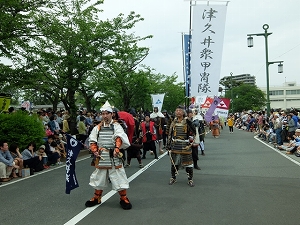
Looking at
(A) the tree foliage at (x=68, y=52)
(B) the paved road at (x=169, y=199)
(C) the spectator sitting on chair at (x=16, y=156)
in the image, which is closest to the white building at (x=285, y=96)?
(A) the tree foliage at (x=68, y=52)

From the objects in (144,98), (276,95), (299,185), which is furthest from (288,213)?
(276,95)

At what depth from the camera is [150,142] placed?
1203 centimetres

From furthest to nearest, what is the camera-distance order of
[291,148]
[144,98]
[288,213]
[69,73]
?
[144,98]
[69,73]
[291,148]
[288,213]

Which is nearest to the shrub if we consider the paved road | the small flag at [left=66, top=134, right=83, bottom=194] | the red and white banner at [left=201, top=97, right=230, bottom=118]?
the paved road

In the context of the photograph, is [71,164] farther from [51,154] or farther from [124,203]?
[51,154]

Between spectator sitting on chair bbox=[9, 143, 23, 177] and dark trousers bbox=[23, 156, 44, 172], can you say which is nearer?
spectator sitting on chair bbox=[9, 143, 23, 177]

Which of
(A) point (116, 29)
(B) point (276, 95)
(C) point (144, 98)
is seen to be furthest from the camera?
(B) point (276, 95)

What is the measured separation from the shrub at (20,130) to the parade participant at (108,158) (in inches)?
207

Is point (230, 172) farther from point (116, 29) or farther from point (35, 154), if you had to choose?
point (116, 29)

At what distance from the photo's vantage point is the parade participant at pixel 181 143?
752 centimetres

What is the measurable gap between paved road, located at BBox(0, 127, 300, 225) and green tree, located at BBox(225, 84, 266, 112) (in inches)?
2733

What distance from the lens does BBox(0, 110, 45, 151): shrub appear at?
33.1ft

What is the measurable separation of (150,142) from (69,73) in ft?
21.5

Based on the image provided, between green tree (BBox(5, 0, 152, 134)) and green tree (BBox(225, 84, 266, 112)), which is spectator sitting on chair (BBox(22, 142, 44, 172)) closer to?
green tree (BBox(5, 0, 152, 134))
